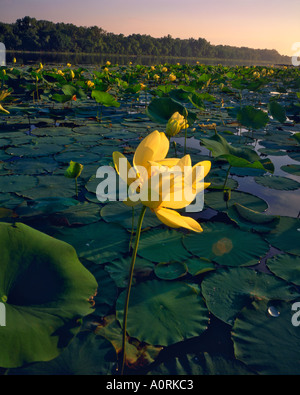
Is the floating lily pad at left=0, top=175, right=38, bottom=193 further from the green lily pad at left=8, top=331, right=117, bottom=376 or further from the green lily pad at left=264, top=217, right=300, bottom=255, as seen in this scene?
the green lily pad at left=264, top=217, right=300, bottom=255

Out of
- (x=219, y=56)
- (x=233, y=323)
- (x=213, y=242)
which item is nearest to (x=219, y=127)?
(x=213, y=242)

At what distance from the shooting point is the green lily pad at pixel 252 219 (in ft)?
5.57

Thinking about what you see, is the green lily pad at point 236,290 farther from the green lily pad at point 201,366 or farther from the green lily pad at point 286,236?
the green lily pad at point 286,236

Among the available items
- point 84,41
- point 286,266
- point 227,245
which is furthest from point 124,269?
point 84,41

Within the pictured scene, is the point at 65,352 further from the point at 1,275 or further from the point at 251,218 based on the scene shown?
the point at 251,218

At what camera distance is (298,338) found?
39.6 inches

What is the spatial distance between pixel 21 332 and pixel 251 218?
4.87 ft

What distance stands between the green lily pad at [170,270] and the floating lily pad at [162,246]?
5 centimetres

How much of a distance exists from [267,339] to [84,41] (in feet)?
154

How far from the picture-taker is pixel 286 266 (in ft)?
4.57

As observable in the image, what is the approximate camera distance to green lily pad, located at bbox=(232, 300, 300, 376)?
0.92 m

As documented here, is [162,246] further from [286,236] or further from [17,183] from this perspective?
[17,183]

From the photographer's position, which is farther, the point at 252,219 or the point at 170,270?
the point at 252,219

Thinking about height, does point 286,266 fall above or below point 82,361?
above
